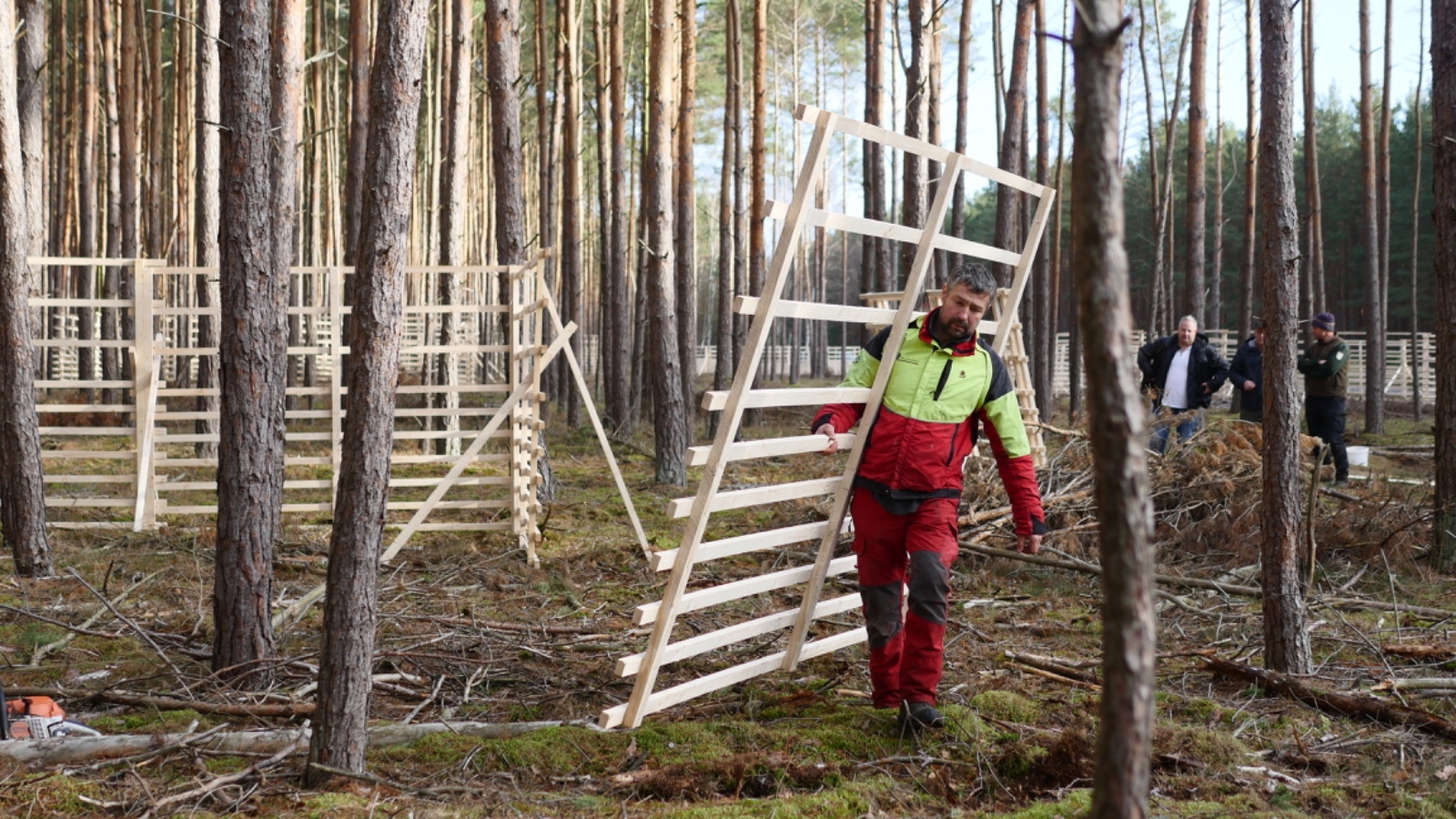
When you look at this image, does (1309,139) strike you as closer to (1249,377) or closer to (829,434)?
(1249,377)

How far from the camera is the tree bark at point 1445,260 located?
6.90 meters

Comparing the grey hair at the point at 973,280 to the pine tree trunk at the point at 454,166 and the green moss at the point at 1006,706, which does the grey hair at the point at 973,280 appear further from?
the pine tree trunk at the point at 454,166

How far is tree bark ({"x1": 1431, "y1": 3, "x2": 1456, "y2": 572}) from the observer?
272 inches

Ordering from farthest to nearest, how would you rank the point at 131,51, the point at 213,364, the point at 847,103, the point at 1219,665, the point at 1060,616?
the point at 847,103 < the point at 131,51 < the point at 213,364 < the point at 1060,616 < the point at 1219,665

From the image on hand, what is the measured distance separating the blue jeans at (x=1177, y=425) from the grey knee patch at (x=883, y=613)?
4993 mm

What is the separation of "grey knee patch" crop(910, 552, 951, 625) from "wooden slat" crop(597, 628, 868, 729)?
79cm

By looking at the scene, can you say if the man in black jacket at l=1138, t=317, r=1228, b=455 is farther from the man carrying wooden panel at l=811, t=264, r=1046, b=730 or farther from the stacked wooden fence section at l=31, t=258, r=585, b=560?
the man carrying wooden panel at l=811, t=264, r=1046, b=730

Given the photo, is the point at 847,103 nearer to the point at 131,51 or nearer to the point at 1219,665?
the point at 131,51

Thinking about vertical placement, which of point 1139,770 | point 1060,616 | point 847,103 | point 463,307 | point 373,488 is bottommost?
point 1060,616

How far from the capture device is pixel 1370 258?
17.2m

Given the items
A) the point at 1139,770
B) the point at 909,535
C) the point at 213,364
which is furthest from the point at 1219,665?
the point at 213,364

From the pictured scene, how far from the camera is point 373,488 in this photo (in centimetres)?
356

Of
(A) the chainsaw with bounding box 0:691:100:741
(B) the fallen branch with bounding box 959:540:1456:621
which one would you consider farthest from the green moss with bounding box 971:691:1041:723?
(A) the chainsaw with bounding box 0:691:100:741

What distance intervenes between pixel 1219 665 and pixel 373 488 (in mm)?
3647
